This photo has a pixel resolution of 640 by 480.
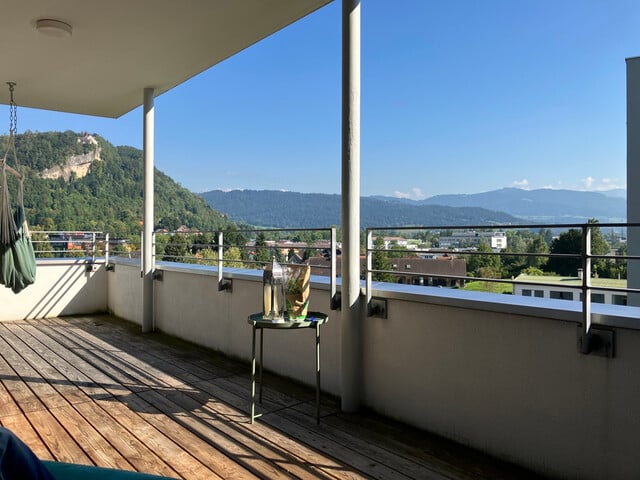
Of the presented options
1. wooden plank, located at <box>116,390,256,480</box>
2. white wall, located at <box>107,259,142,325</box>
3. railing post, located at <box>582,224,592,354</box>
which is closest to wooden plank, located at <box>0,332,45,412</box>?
wooden plank, located at <box>116,390,256,480</box>

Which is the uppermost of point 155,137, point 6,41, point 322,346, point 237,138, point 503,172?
point 237,138

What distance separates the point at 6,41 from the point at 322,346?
10.6ft

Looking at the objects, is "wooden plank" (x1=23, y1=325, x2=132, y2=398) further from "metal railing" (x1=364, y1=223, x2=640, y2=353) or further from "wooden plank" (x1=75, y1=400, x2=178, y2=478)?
"metal railing" (x1=364, y1=223, x2=640, y2=353)

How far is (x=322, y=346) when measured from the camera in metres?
3.26

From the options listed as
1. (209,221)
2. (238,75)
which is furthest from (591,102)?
(209,221)

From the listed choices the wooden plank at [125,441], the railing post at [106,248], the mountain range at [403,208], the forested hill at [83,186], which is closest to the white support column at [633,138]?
the mountain range at [403,208]

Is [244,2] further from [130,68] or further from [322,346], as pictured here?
[322,346]

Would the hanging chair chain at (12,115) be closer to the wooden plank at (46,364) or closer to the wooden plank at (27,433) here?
the wooden plank at (46,364)

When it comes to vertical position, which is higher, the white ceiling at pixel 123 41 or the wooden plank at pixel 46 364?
the white ceiling at pixel 123 41

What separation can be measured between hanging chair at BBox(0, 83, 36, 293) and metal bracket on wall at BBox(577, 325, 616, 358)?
4475 mm

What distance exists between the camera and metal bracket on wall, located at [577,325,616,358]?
1.92 meters

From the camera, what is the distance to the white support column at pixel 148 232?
539 cm

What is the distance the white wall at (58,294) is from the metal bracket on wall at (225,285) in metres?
3.20

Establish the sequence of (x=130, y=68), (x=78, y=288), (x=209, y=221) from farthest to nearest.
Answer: (x=209, y=221), (x=78, y=288), (x=130, y=68)
